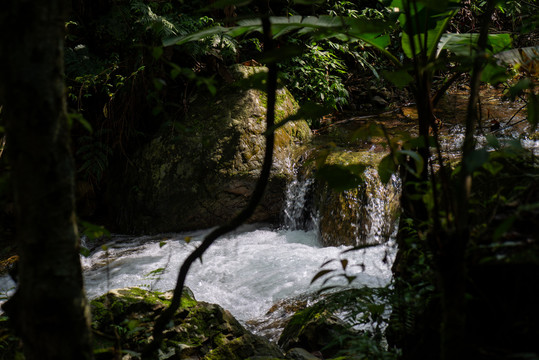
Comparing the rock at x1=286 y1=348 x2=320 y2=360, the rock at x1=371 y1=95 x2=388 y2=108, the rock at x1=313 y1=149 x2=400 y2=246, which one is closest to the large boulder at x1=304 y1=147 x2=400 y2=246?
the rock at x1=313 y1=149 x2=400 y2=246

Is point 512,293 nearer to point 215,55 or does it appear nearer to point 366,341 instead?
point 366,341

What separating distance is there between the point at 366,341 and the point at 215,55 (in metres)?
5.26

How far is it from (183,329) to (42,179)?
158 cm

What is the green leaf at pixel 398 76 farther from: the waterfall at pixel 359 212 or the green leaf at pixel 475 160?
the waterfall at pixel 359 212

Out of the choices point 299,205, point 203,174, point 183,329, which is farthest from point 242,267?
point 183,329

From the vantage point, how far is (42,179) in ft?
3.02

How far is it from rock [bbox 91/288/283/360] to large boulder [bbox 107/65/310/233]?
326 cm

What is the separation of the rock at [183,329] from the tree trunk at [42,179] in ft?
3.71

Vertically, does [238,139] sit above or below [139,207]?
above

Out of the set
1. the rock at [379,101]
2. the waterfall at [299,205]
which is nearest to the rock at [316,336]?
the waterfall at [299,205]

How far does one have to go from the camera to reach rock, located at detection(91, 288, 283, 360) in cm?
211

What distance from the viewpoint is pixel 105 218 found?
633 centimetres

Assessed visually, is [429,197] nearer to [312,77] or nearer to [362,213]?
[362,213]

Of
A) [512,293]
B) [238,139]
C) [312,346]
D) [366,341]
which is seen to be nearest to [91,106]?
[238,139]
